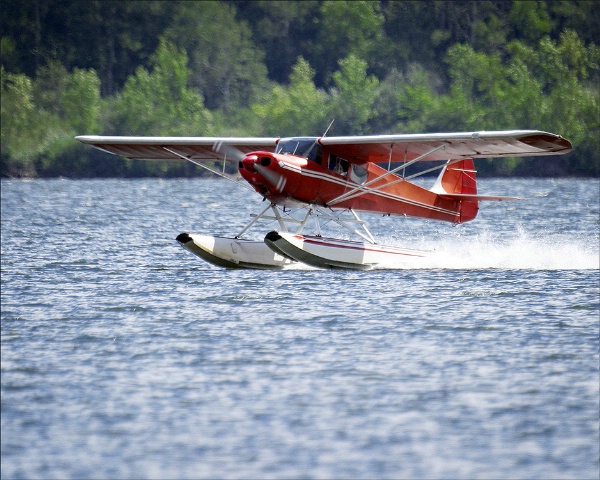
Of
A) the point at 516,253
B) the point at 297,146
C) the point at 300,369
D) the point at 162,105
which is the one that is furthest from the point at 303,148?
the point at 162,105

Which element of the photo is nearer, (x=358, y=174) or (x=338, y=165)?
(x=338, y=165)

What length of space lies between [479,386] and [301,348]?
79.8 inches

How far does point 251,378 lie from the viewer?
31.0ft

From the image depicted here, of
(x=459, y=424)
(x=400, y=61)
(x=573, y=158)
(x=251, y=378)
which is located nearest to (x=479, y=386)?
(x=459, y=424)

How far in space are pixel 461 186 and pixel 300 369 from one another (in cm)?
990

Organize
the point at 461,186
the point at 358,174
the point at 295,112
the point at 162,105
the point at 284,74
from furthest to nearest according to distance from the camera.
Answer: the point at 284,74
the point at 162,105
the point at 295,112
the point at 461,186
the point at 358,174

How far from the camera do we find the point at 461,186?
62.7 feet

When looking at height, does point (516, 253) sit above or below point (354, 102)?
below

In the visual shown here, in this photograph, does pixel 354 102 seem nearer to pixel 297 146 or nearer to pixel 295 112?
pixel 295 112

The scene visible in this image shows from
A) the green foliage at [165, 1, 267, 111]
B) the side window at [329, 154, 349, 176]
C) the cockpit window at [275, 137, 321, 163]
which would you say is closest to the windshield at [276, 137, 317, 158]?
the cockpit window at [275, 137, 321, 163]

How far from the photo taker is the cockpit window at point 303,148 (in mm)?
16109

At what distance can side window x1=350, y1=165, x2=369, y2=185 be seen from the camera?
664 inches

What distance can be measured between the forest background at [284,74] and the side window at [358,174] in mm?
40974

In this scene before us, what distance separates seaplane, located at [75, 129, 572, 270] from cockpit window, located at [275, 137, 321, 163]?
0.5 inches
